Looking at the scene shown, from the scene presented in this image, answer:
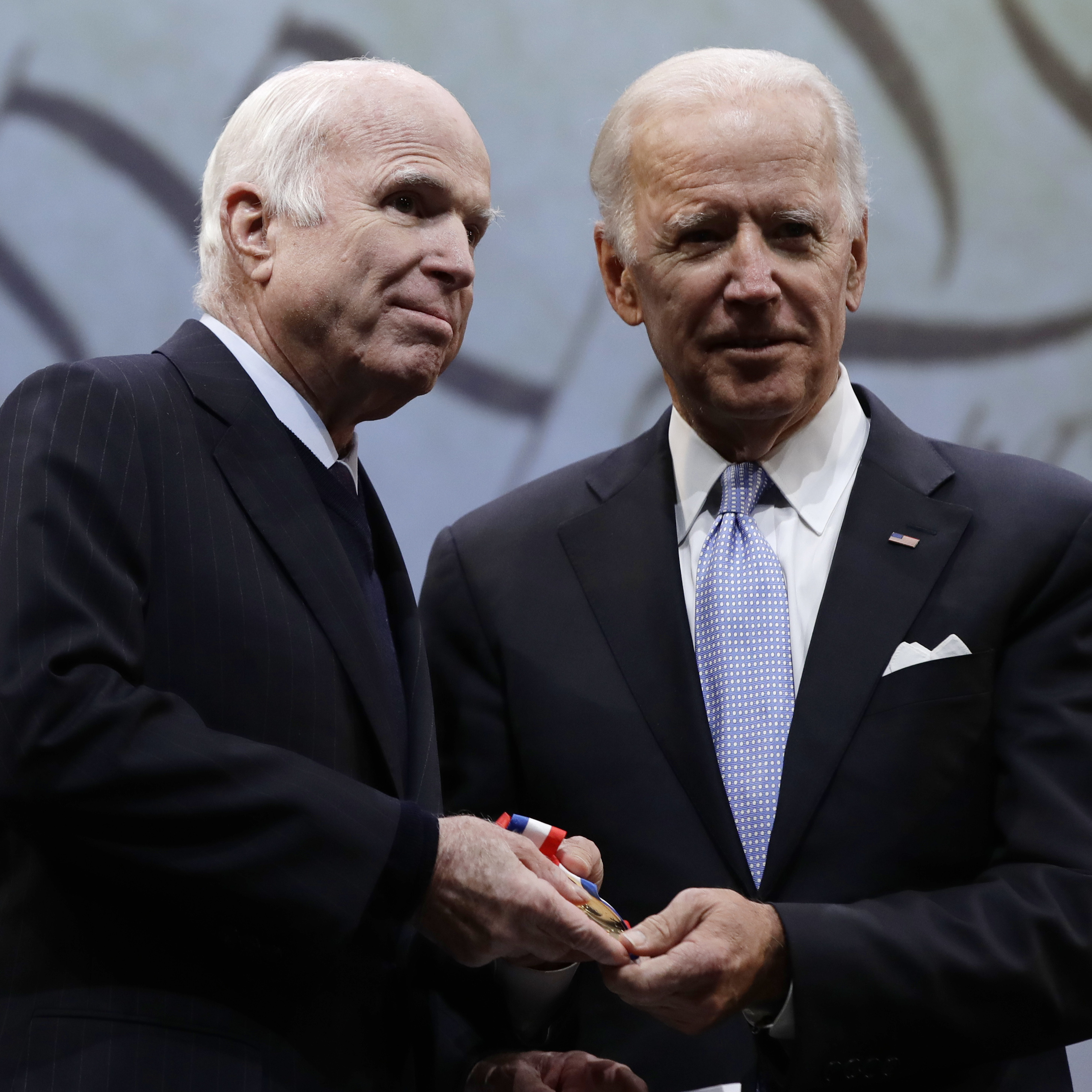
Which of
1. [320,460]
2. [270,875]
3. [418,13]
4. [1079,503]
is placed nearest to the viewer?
[270,875]

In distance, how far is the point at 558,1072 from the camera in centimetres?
170

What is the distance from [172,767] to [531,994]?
687mm

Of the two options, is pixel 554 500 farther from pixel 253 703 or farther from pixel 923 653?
pixel 253 703

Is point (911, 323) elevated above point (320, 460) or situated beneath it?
elevated above

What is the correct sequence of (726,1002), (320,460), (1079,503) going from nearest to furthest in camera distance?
1. (726,1002)
2. (320,460)
3. (1079,503)

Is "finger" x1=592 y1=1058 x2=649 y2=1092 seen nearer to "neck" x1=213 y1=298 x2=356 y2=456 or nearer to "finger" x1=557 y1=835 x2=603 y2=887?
"finger" x1=557 y1=835 x2=603 y2=887

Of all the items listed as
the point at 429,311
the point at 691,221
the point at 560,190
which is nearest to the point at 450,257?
the point at 429,311

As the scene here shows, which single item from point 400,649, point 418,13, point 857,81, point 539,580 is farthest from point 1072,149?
point 400,649

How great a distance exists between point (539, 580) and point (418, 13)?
171 centimetres

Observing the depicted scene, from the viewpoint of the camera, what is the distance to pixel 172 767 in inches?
49.8

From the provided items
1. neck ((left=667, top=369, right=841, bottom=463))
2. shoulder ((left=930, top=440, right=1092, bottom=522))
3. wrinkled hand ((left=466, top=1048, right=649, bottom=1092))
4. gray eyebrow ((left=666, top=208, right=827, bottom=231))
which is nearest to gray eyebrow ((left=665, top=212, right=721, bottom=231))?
gray eyebrow ((left=666, top=208, right=827, bottom=231))

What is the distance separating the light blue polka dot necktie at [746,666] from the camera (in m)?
1.74

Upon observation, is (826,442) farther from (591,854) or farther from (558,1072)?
(558,1072)

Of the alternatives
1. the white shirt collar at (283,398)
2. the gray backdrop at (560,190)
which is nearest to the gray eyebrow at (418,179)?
the white shirt collar at (283,398)
